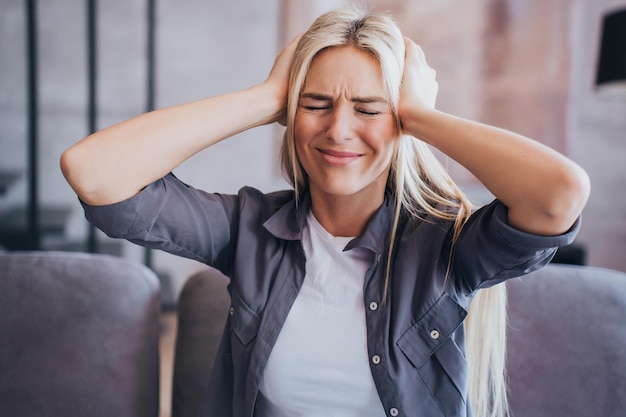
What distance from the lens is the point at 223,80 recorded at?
3262 mm

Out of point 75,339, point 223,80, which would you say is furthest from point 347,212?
point 223,80

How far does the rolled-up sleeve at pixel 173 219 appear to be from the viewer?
0.96 m

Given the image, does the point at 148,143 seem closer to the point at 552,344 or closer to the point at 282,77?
the point at 282,77

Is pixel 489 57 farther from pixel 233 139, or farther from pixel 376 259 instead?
pixel 376 259

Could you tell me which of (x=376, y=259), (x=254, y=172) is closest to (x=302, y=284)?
(x=376, y=259)

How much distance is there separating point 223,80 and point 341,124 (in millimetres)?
2402

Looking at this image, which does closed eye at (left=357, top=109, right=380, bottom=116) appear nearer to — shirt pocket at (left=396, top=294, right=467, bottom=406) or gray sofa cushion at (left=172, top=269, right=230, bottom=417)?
shirt pocket at (left=396, top=294, right=467, bottom=406)

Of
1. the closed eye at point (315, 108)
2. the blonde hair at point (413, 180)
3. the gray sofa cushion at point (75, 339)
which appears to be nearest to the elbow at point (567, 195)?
the blonde hair at point (413, 180)

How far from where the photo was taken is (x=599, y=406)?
1.16 m

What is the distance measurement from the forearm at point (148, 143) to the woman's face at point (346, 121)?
0.10 metres

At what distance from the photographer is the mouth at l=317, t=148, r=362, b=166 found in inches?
40.2

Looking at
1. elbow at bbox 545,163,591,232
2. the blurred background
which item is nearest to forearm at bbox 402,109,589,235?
elbow at bbox 545,163,591,232

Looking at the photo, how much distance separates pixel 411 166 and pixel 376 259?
20cm

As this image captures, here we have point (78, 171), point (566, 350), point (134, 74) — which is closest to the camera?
point (78, 171)
